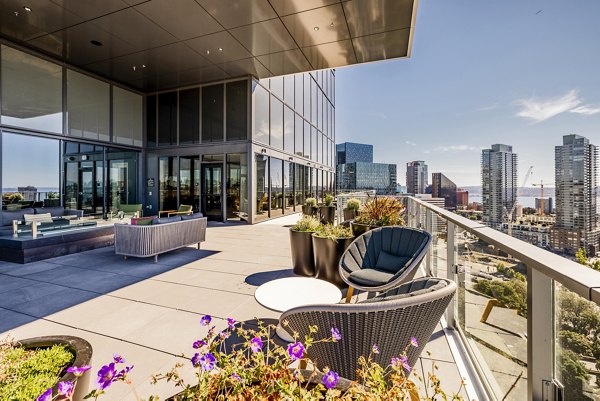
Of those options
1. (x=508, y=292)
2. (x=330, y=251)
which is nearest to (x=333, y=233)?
(x=330, y=251)

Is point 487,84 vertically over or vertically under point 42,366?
over

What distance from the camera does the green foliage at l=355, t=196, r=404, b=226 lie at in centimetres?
430

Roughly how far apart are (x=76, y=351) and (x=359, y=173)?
108 ft

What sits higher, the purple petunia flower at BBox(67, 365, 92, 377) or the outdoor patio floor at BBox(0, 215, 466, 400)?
the purple petunia flower at BBox(67, 365, 92, 377)

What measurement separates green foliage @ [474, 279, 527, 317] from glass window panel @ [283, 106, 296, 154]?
10460 mm

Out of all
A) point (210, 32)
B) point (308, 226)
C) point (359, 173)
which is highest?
point (210, 32)

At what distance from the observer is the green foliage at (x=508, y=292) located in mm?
1260

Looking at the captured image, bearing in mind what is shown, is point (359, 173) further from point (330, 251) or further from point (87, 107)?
point (330, 251)

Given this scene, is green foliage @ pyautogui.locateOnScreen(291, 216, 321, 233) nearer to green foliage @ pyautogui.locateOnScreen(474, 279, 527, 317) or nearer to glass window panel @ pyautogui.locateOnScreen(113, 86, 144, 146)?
green foliage @ pyautogui.locateOnScreen(474, 279, 527, 317)

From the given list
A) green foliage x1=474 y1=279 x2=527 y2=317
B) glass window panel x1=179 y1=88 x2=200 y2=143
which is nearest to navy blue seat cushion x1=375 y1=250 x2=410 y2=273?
green foliage x1=474 y1=279 x2=527 y2=317

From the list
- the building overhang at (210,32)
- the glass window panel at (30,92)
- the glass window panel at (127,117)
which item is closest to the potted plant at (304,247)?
the building overhang at (210,32)

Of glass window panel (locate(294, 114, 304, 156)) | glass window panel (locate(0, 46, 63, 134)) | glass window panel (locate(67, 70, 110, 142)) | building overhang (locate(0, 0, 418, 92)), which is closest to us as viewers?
building overhang (locate(0, 0, 418, 92))

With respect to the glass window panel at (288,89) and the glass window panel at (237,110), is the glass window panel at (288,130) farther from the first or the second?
the glass window panel at (237,110)

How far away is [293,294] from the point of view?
2.23 m
